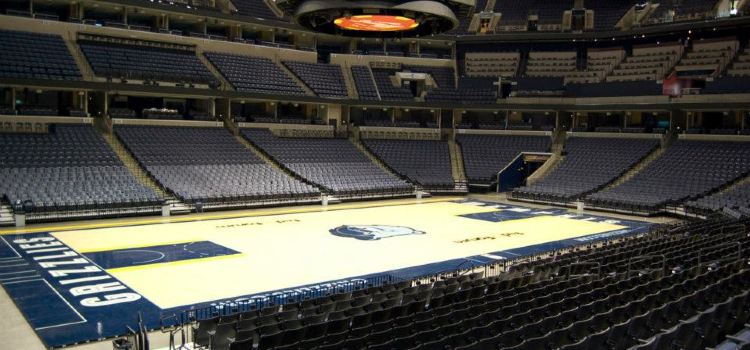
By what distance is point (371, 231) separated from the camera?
26.1 metres

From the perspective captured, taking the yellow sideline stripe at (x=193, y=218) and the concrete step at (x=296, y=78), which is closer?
the yellow sideline stripe at (x=193, y=218)

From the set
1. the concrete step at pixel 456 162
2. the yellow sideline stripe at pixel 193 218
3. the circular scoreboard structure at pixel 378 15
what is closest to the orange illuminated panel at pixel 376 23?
the circular scoreboard structure at pixel 378 15

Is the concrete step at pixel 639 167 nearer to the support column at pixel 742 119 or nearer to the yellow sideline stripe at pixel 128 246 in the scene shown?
the support column at pixel 742 119

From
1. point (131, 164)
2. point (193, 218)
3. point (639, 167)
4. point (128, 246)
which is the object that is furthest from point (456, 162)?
point (128, 246)

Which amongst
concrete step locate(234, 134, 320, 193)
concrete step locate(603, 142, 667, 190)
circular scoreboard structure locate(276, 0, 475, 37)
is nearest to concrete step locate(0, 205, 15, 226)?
concrete step locate(234, 134, 320, 193)

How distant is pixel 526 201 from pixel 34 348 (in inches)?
1259

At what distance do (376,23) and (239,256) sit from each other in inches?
360

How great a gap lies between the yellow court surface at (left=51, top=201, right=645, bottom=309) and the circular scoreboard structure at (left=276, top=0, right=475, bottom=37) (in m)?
7.61

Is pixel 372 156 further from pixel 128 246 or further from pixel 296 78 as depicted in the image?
pixel 128 246

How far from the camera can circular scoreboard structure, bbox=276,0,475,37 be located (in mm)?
15250

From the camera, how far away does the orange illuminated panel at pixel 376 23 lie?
1717cm

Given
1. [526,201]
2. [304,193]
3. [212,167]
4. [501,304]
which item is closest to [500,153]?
[526,201]

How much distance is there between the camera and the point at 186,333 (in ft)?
40.2

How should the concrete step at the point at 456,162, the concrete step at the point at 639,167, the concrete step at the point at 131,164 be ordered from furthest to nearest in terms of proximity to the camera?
the concrete step at the point at 456,162, the concrete step at the point at 639,167, the concrete step at the point at 131,164
